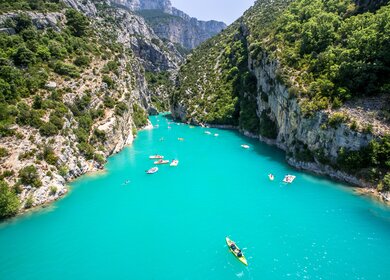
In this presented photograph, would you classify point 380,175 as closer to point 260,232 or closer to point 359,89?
point 359,89

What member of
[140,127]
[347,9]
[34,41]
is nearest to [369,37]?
[347,9]

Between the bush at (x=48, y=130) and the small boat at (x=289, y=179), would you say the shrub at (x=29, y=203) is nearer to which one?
the bush at (x=48, y=130)

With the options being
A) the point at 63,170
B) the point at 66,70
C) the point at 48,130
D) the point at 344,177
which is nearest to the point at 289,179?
the point at 344,177

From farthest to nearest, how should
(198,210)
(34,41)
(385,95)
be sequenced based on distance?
(34,41), (385,95), (198,210)

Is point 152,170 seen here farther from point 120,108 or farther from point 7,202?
point 7,202

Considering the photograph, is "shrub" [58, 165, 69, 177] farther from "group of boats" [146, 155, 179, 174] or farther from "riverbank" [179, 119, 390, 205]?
"riverbank" [179, 119, 390, 205]

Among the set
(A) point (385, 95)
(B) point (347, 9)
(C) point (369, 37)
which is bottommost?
(A) point (385, 95)

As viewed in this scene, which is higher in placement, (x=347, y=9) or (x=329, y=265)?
(x=347, y=9)
